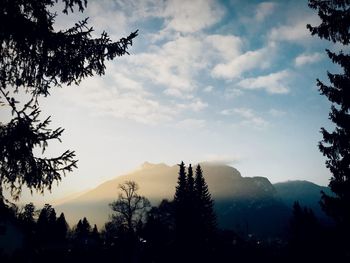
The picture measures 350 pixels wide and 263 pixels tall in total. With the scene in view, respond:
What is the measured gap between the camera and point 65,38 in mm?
7574

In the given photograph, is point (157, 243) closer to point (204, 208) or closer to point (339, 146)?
point (204, 208)

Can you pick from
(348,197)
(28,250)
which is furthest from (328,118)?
(28,250)

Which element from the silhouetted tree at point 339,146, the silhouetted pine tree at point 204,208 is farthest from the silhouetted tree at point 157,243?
the silhouetted tree at point 339,146

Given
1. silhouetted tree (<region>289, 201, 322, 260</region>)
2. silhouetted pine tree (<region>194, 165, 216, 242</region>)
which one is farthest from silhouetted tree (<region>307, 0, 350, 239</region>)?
silhouetted pine tree (<region>194, 165, 216, 242</region>)

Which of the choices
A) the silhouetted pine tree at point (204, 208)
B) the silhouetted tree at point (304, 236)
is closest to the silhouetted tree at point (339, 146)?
the silhouetted tree at point (304, 236)

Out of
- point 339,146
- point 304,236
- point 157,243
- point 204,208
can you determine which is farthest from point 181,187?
point 339,146

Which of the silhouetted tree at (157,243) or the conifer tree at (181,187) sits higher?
the conifer tree at (181,187)

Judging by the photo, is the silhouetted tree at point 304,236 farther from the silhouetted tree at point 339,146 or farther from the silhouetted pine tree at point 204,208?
the silhouetted tree at point 339,146

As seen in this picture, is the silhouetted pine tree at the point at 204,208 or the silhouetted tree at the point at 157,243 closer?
the silhouetted tree at the point at 157,243

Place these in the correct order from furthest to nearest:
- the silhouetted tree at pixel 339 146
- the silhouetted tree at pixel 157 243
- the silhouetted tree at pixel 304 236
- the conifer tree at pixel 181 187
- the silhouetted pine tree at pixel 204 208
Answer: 1. the conifer tree at pixel 181 187
2. the silhouetted pine tree at pixel 204 208
3. the silhouetted tree at pixel 157 243
4. the silhouetted tree at pixel 304 236
5. the silhouetted tree at pixel 339 146

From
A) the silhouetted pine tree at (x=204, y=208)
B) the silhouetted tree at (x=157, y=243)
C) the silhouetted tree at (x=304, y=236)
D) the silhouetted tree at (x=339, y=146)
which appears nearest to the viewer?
the silhouetted tree at (x=339, y=146)

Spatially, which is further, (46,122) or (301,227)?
(301,227)

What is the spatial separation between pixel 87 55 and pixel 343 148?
35.5 feet

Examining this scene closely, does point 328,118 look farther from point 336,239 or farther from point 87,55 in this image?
point 87,55
